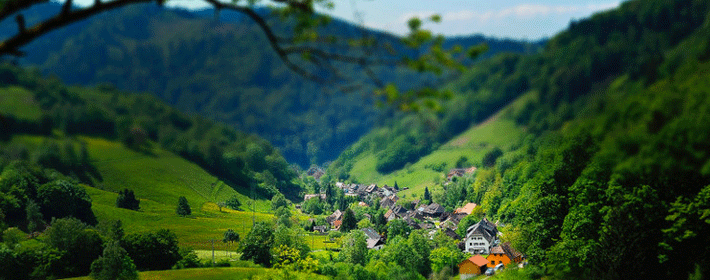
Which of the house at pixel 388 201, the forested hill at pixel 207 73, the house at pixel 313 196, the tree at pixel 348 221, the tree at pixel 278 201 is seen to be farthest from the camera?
the house at pixel 388 201

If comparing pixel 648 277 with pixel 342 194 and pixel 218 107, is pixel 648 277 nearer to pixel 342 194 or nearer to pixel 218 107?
pixel 218 107

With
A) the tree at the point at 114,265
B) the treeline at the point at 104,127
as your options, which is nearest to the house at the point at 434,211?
the tree at the point at 114,265

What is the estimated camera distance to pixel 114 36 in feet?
236

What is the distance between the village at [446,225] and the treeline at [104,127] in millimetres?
21995

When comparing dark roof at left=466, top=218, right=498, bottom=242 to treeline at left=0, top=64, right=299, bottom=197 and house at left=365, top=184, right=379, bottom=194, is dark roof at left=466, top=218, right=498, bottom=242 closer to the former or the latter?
house at left=365, top=184, right=379, bottom=194

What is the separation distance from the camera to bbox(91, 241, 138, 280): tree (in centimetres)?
3219

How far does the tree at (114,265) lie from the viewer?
3219 centimetres

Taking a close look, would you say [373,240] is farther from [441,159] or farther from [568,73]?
[441,159]

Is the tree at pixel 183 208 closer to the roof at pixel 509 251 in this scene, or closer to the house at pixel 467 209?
the roof at pixel 509 251

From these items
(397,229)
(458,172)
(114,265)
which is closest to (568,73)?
(397,229)

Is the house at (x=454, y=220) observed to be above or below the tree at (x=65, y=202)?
below

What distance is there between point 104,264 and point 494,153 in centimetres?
4507

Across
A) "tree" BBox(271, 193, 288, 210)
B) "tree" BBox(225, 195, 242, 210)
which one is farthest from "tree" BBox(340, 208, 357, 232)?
"tree" BBox(225, 195, 242, 210)

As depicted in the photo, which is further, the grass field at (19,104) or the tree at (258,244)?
the tree at (258,244)
